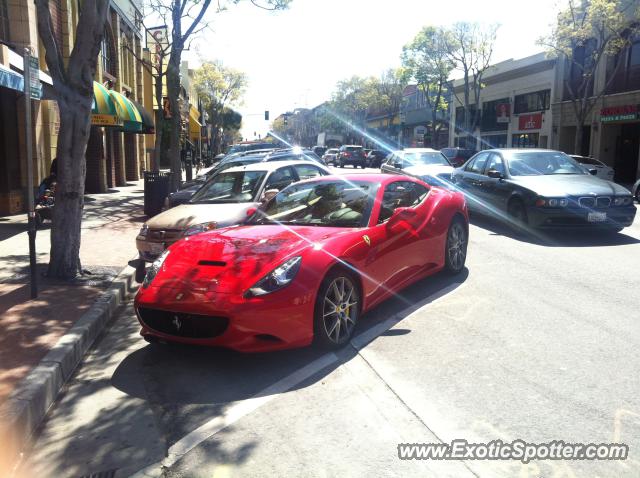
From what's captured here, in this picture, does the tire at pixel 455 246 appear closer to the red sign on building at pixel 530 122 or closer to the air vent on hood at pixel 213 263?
the air vent on hood at pixel 213 263

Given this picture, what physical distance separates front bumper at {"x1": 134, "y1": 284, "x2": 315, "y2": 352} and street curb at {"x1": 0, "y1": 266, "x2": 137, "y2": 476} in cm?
78

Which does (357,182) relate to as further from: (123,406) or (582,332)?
(123,406)

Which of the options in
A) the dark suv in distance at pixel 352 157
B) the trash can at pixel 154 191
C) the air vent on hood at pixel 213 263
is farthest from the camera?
the dark suv in distance at pixel 352 157

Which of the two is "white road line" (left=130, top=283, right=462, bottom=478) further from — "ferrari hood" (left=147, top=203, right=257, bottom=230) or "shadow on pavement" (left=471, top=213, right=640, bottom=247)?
"shadow on pavement" (left=471, top=213, right=640, bottom=247)

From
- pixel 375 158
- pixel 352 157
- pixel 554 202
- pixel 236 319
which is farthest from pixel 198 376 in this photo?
pixel 352 157

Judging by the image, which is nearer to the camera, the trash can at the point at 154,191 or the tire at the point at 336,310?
the tire at the point at 336,310

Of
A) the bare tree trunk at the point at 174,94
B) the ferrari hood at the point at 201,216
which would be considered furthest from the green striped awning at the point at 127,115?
the ferrari hood at the point at 201,216

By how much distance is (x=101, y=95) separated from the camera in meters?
16.8

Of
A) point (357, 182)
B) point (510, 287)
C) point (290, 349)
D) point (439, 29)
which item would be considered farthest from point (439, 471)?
point (439, 29)

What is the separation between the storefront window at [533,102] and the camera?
37.2m

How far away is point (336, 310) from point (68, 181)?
4447 mm

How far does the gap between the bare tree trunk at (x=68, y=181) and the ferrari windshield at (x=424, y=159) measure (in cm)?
1147

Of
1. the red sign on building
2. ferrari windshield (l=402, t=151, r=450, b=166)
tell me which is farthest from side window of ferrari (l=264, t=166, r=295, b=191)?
the red sign on building

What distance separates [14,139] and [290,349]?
1196 centimetres
